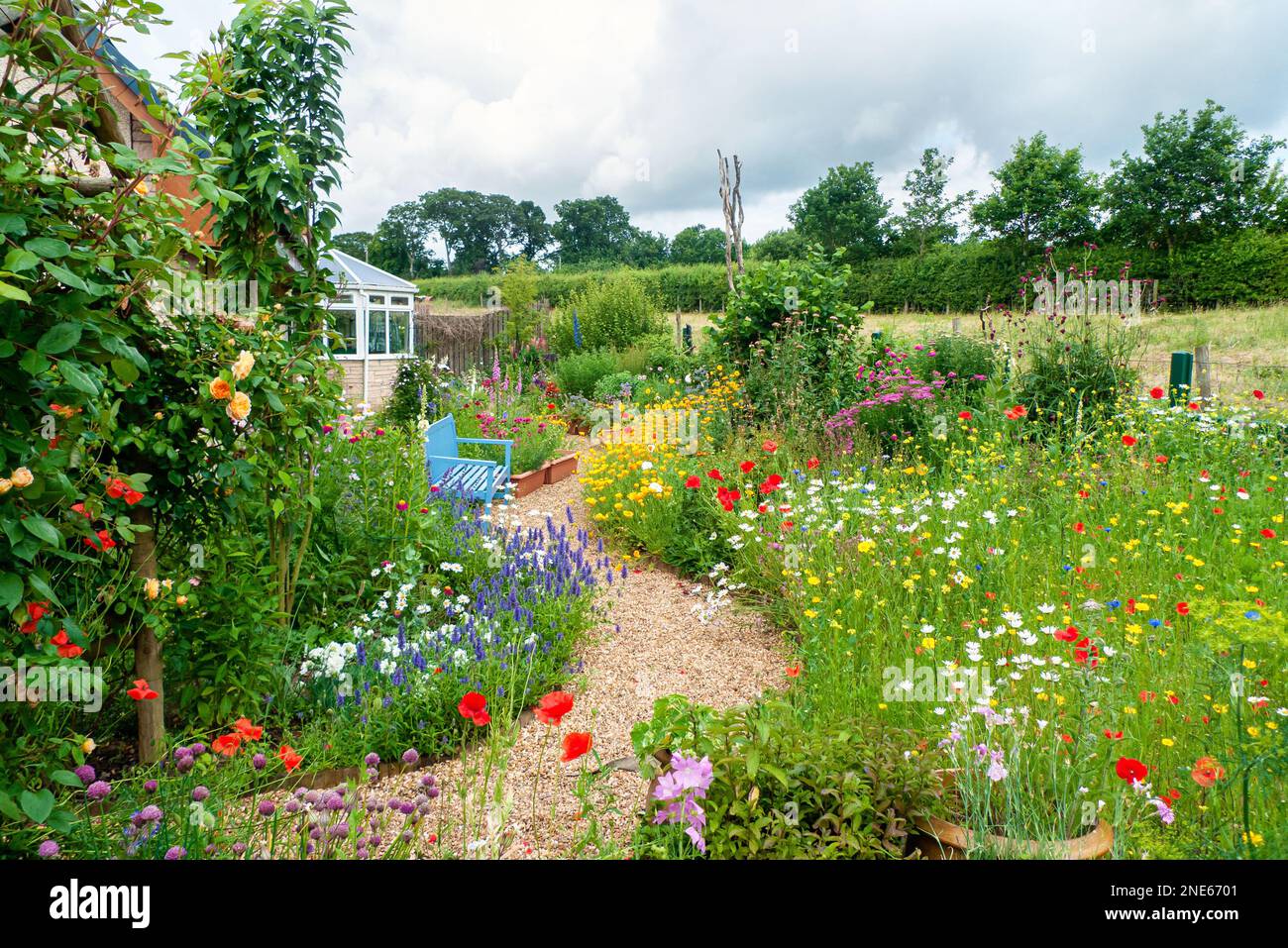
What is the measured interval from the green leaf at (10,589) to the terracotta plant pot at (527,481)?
560cm

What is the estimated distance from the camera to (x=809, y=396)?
6668mm

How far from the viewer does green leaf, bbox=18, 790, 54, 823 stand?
5.08ft

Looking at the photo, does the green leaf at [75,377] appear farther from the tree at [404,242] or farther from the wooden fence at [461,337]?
the tree at [404,242]

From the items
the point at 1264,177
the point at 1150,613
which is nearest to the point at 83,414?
the point at 1150,613

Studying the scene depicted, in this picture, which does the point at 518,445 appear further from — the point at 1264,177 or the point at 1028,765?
the point at 1264,177

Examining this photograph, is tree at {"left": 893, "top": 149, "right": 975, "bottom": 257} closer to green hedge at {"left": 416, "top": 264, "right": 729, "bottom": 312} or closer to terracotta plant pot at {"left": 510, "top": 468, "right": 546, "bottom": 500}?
green hedge at {"left": 416, "top": 264, "right": 729, "bottom": 312}

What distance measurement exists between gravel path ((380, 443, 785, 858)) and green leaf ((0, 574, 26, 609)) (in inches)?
39.6

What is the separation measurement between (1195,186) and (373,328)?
937 inches

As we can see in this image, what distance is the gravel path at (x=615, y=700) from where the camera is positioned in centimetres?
226

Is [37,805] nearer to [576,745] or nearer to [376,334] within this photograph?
[576,745]

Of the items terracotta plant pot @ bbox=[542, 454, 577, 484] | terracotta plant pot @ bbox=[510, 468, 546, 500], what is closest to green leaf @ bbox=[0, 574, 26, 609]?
terracotta plant pot @ bbox=[510, 468, 546, 500]

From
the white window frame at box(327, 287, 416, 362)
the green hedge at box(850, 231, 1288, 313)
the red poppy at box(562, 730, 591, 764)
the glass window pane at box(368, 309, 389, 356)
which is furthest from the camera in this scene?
the green hedge at box(850, 231, 1288, 313)

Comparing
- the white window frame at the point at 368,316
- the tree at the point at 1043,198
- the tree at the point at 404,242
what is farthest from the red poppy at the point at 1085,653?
the tree at the point at 404,242
